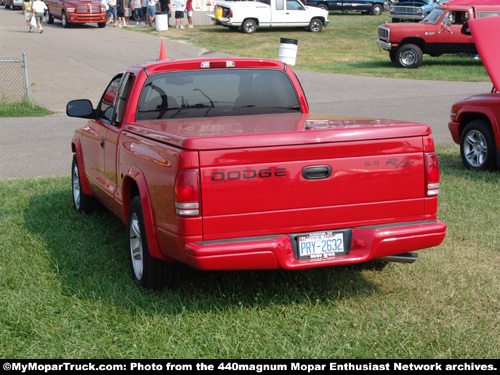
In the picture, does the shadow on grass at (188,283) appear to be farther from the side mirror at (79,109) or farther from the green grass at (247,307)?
the side mirror at (79,109)

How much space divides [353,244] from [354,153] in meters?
0.61

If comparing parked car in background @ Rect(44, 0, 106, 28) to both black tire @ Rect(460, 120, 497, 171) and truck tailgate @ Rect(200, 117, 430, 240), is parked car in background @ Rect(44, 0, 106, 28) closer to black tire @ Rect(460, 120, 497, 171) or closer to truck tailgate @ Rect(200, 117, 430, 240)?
black tire @ Rect(460, 120, 497, 171)

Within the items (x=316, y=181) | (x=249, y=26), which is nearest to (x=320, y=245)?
(x=316, y=181)

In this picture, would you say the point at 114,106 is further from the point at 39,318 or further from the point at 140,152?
the point at 39,318

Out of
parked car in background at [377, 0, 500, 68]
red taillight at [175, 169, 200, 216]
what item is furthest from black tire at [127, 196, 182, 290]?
parked car in background at [377, 0, 500, 68]

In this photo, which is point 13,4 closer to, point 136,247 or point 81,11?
point 81,11

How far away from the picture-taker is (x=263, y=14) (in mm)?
34469

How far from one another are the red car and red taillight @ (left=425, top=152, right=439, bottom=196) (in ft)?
14.2

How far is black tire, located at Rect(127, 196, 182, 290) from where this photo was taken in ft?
16.3

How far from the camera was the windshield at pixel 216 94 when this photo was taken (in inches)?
236

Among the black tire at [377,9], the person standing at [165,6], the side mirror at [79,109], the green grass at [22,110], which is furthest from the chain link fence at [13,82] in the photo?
the black tire at [377,9]

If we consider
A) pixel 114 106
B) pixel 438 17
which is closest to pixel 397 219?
pixel 114 106

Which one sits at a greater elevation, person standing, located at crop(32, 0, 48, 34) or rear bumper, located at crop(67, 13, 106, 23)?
person standing, located at crop(32, 0, 48, 34)

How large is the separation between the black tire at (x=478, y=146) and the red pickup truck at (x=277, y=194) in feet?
15.2
